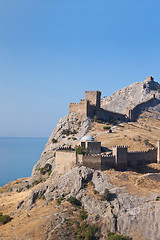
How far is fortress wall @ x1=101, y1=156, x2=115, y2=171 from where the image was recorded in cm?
4462

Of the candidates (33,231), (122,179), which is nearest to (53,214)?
(33,231)

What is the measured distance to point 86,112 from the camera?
75.8 meters

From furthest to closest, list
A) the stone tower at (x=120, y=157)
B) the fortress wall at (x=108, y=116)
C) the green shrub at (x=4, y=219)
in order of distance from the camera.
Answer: the fortress wall at (x=108, y=116) < the stone tower at (x=120, y=157) < the green shrub at (x=4, y=219)

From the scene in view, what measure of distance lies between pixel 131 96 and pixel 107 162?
2798 inches

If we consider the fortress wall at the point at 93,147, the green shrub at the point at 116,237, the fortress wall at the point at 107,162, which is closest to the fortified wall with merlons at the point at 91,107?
the fortress wall at the point at 93,147

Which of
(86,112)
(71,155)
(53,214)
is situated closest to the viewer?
(53,214)

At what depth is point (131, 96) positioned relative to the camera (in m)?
112

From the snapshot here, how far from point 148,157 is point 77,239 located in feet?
80.2

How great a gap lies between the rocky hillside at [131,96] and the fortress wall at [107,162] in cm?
6097

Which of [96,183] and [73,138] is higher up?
[73,138]

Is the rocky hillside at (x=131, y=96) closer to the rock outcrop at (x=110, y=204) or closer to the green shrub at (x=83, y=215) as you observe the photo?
the rock outcrop at (x=110, y=204)

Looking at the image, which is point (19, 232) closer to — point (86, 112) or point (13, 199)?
point (13, 199)

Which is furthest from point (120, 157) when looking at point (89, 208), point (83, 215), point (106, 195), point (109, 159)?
point (83, 215)

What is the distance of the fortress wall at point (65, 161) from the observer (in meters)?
45.9
